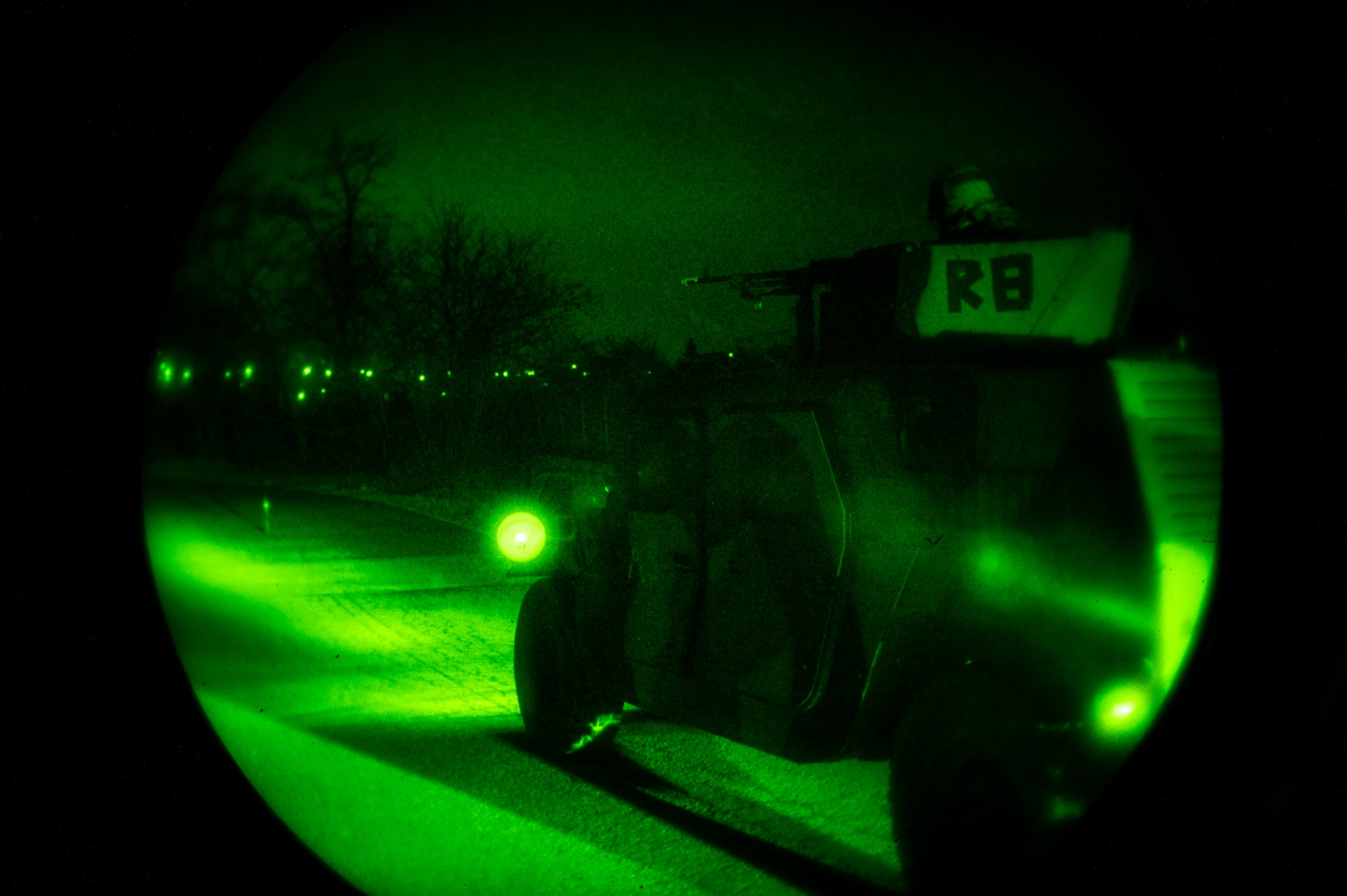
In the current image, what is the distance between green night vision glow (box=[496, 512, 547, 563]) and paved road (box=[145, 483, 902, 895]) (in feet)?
0.21

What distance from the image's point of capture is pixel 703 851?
Answer: 86.0 inches

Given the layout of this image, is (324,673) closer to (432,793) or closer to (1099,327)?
(432,793)

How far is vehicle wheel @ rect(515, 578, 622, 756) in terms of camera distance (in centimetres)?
227

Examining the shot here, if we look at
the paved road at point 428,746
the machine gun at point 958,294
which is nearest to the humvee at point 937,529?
the machine gun at point 958,294

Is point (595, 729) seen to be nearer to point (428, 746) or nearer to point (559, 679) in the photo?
point (559, 679)

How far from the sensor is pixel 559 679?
2344mm

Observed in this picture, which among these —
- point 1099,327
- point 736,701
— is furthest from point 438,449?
point 1099,327

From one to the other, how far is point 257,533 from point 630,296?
102 cm

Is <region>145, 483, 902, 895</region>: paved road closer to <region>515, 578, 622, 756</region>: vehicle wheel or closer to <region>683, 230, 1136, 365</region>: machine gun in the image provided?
<region>515, 578, 622, 756</region>: vehicle wheel

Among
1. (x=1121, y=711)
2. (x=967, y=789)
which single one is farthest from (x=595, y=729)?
(x=1121, y=711)

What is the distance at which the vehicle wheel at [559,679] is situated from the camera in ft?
7.46

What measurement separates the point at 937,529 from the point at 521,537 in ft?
3.05

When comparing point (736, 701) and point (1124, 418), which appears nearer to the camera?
point (1124, 418)

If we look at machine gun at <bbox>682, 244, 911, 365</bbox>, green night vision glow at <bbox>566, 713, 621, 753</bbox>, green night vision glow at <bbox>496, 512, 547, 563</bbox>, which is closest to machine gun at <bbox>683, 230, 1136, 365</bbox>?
machine gun at <bbox>682, 244, 911, 365</bbox>
